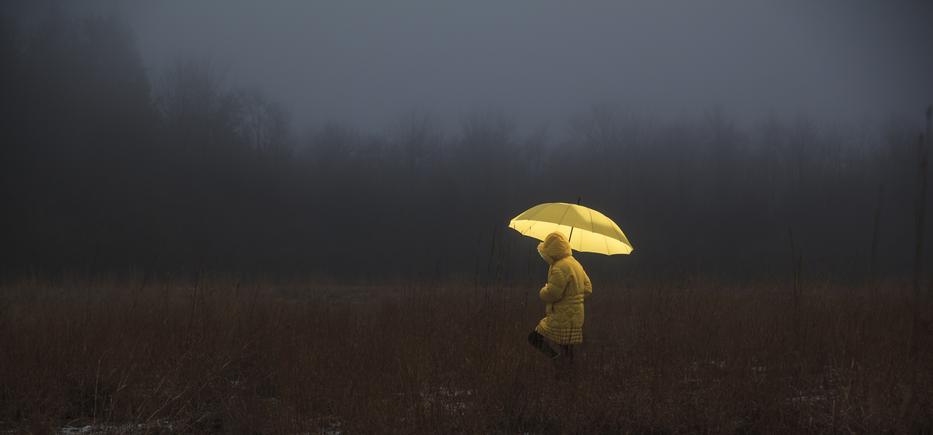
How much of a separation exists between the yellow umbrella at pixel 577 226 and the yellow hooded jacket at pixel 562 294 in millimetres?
249

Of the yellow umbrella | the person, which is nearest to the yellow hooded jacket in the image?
the person

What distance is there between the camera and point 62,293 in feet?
33.2

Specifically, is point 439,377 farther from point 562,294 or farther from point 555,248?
point 555,248

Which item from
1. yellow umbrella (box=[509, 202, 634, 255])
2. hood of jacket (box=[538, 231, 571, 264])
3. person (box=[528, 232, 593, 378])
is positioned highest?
yellow umbrella (box=[509, 202, 634, 255])

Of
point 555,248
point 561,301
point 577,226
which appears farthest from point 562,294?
point 577,226

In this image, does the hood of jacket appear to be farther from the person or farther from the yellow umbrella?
the yellow umbrella

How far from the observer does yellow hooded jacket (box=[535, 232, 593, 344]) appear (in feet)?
15.3

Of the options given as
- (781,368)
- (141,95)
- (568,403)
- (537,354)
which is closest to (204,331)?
(537,354)

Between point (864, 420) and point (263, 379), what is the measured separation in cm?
449

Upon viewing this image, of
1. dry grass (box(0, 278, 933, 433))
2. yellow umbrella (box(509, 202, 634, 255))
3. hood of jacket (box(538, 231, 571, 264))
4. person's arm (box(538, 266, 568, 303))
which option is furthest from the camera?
yellow umbrella (box(509, 202, 634, 255))

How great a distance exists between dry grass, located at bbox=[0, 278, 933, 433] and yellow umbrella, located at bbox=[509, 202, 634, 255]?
805mm

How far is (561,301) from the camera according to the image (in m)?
4.75

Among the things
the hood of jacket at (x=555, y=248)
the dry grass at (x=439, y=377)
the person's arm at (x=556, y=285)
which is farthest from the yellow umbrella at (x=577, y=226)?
the dry grass at (x=439, y=377)

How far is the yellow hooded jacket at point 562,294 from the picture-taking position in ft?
15.3
